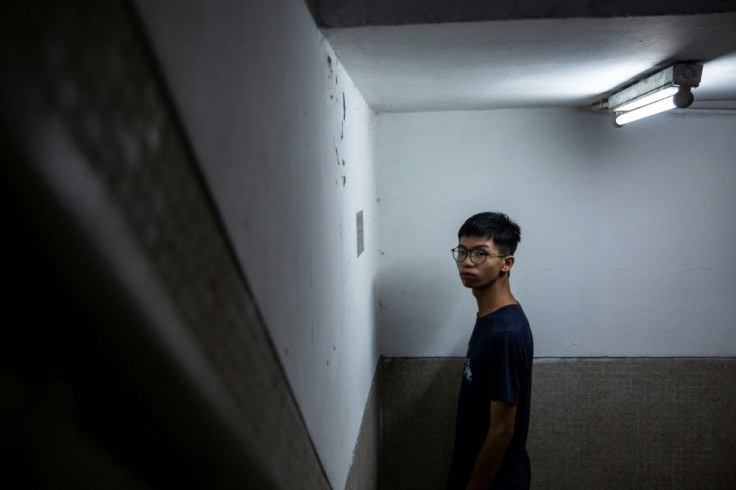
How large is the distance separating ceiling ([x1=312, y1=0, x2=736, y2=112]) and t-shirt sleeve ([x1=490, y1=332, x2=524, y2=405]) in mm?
853

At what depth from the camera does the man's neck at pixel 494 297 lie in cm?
219

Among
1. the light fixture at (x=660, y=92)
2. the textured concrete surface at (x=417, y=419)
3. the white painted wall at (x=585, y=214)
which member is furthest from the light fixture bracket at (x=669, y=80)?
the textured concrete surface at (x=417, y=419)

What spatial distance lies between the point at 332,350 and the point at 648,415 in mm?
1950

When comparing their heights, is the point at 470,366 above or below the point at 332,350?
below

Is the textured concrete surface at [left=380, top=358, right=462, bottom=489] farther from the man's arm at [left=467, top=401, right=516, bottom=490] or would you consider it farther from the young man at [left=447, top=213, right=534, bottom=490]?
the man's arm at [left=467, top=401, right=516, bottom=490]

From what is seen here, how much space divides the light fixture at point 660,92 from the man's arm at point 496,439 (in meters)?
1.06

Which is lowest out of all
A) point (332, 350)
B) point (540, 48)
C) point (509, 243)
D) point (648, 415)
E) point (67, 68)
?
point (648, 415)

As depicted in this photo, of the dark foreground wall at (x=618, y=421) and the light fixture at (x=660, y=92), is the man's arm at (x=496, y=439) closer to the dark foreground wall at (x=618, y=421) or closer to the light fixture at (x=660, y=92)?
the dark foreground wall at (x=618, y=421)

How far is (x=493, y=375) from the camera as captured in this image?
199 centimetres

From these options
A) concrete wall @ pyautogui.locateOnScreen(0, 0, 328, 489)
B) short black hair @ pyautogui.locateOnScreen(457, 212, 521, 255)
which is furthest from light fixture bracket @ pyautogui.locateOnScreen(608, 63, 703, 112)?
concrete wall @ pyautogui.locateOnScreen(0, 0, 328, 489)

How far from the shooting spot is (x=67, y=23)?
36 cm

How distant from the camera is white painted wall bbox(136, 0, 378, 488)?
62 centimetres

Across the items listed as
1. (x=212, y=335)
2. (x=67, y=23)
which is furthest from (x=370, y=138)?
(x=67, y=23)

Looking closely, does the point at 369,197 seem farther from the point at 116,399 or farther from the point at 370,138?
the point at 116,399
